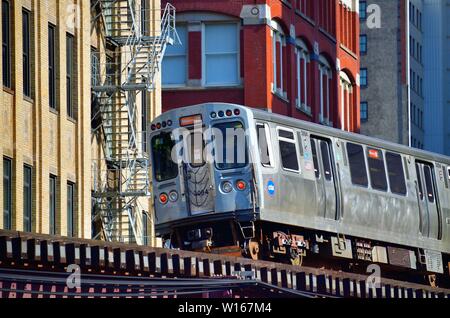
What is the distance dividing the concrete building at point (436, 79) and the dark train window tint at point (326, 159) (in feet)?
323

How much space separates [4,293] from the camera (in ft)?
108

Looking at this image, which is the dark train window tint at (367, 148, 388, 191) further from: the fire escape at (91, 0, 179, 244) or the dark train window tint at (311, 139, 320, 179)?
the fire escape at (91, 0, 179, 244)

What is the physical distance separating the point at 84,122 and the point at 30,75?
381cm

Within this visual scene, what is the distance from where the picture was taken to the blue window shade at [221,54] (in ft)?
220

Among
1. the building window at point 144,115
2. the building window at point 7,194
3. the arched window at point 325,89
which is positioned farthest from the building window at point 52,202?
the arched window at point 325,89

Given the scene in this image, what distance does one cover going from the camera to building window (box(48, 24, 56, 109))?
49688mm

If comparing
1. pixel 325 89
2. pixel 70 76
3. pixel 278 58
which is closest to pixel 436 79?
pixel 325 89

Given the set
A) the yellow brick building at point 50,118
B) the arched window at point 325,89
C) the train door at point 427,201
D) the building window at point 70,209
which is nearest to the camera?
the yellow brick building at point 50,118

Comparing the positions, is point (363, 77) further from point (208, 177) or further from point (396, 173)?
point (208, 177)

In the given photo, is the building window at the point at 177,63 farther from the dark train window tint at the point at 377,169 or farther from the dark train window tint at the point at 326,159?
the dark train window tint at the point at 326,159

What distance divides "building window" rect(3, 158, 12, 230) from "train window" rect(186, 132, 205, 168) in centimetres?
630
